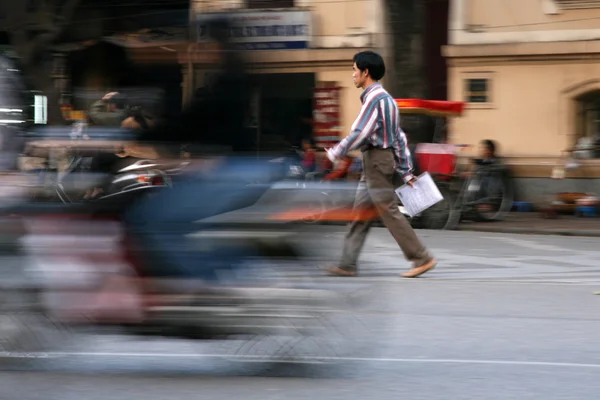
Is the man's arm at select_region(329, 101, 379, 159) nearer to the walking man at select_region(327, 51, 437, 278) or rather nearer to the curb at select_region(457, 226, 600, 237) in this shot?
the walking man at select_region(327, 51, 437, 278)

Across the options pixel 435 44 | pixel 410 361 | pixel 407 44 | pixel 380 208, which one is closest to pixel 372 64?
pixel 380 208

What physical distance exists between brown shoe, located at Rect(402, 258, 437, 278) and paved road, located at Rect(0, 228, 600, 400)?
29cm

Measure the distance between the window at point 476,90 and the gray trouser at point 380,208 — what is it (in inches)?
496

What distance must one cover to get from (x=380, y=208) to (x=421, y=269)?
69 cm

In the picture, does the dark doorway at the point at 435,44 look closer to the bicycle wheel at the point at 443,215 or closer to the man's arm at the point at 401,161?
the bicycle wheel at the point at 443,215

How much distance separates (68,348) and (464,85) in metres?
16.5

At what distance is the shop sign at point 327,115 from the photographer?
2184 centimetres

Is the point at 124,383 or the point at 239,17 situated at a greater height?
the point at 239,17

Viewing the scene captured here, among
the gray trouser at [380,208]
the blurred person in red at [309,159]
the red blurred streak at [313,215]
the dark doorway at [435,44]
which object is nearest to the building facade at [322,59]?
the blurred person in red at [309,159]

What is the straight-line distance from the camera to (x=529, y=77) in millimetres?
21328

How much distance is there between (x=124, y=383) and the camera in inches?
222

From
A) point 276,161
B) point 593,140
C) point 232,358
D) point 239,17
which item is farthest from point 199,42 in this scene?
point 593,140

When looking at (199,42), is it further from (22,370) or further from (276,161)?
(22,370)

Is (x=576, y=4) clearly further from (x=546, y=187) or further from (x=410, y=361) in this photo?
(x=410, y=361)
